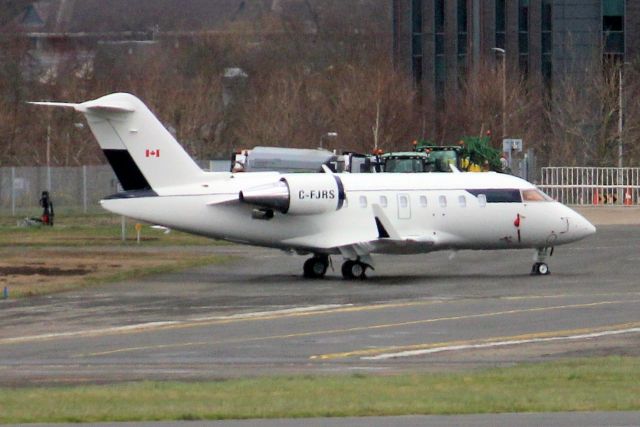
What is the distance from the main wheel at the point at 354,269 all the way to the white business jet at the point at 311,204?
2cm

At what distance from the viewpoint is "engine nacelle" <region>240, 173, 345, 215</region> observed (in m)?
30.5

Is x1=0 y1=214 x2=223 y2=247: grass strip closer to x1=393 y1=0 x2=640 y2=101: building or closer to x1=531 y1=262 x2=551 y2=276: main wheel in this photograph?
x1=531 y1=262 x2=551 y2=276: main wheel

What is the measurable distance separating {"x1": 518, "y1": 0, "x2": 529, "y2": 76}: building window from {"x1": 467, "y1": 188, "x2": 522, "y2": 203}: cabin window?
46986mm

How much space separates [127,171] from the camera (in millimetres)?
30969

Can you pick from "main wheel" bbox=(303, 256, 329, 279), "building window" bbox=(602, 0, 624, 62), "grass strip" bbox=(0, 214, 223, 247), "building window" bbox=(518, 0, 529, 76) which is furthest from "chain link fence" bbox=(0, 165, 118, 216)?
"building window" bbox=(602, 0, 624, 62)

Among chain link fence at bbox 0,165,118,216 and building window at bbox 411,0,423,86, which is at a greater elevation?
building window at bbox 411,0,423,86

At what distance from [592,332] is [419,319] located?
3146mm

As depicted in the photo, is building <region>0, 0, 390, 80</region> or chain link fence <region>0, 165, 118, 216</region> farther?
building <region>0, 0, 390, 80</region>

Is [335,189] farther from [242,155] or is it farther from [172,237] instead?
[242,155]

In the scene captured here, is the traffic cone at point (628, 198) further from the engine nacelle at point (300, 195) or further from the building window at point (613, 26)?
the engine nacelle at point (300, 195)

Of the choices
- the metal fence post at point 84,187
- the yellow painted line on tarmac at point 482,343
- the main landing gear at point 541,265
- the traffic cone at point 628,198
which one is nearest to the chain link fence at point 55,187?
the metal fence post at point 84,187

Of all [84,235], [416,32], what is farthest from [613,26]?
[84,235]

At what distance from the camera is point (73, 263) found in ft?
117

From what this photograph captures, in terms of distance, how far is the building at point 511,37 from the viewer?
7350cm
